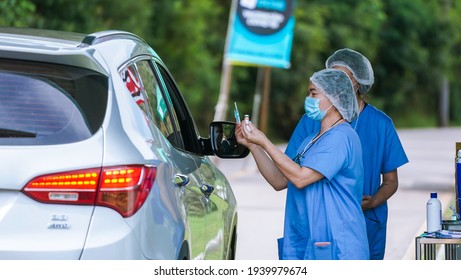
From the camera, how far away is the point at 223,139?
20.1 feet

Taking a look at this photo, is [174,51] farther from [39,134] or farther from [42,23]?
[39,134]

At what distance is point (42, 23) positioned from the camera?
2102 centimetres

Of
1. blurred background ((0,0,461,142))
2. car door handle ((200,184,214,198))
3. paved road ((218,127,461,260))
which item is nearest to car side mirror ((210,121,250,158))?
car door handle ((200,184,214,198))

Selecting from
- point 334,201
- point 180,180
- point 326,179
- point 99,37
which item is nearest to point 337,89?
point 326,179

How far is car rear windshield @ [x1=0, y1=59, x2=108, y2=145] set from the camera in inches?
171

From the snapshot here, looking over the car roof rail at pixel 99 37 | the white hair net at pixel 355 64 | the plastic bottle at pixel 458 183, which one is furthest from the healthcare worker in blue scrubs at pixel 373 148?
the car roof rail at pixel 99 37

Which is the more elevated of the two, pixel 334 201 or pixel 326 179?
pixel 326 179

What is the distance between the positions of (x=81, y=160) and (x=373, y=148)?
2956 millimetres

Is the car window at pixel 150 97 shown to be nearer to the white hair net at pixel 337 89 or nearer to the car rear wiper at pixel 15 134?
the car rear wiper at pixel 15 134

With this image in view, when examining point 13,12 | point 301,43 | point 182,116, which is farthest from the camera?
point 301,43

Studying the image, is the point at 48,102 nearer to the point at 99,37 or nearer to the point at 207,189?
the point at 99,37

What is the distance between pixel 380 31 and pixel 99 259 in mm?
47356

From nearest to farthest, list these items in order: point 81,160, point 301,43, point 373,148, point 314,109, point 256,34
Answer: point 81,160 → point 314,109 → point 373,148 → point 256,34 → point 301,43

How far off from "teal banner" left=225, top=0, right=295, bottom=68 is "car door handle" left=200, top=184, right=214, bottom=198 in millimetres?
17127
